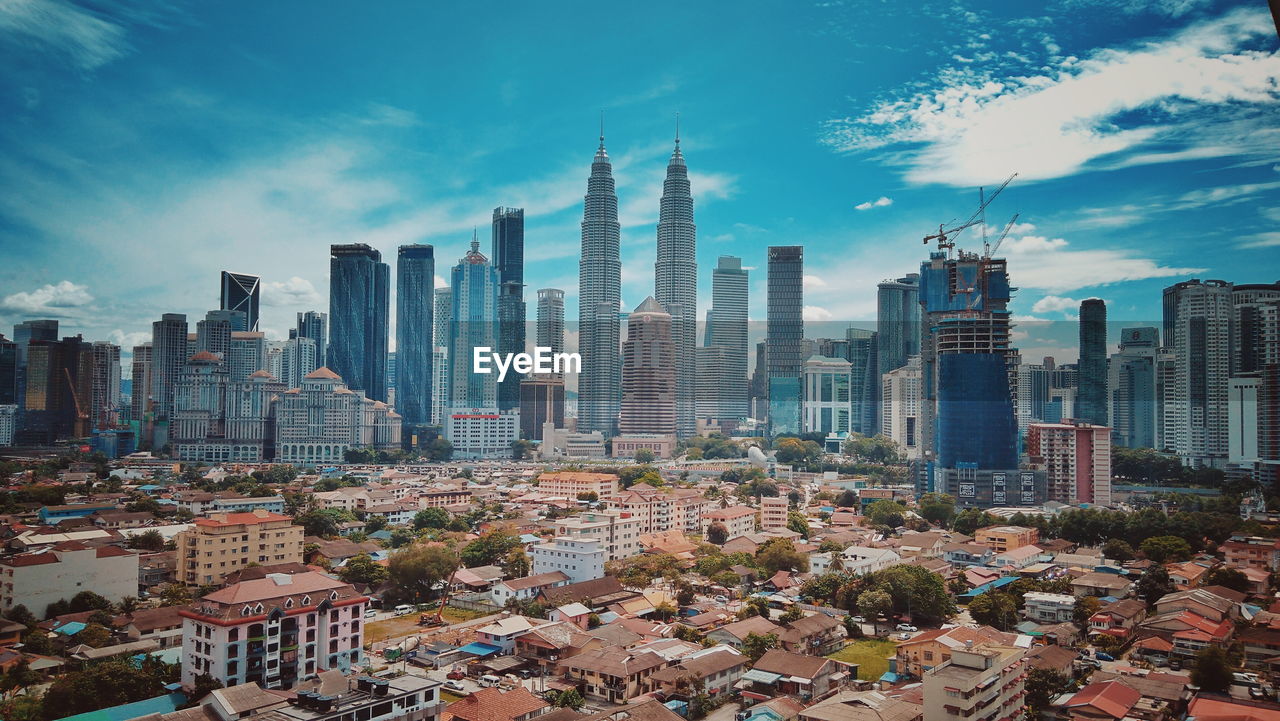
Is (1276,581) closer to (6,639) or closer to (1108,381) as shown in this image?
(6,639)

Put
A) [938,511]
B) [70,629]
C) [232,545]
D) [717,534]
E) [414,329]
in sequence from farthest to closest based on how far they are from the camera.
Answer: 1. [414,329]
2. [938,511]
3. [717,534]
4. [232,545]
5. [70,629]

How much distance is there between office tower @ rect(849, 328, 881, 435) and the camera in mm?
44156

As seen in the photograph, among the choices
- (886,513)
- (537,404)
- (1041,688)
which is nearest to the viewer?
(1041,688)

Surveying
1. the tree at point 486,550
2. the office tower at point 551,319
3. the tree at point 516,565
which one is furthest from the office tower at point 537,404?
the tree at point 516,565

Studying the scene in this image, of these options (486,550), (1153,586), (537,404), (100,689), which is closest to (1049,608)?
(1153,586)

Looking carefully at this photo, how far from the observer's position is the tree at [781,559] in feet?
48.5

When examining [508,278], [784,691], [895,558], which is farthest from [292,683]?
[508,278]

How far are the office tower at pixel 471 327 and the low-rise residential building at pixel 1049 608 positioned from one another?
1446 inches

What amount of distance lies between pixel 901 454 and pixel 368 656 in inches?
1201

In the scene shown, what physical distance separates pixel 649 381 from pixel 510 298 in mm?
12142

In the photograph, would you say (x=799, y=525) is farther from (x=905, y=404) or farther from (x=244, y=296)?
(x=244, y=296)

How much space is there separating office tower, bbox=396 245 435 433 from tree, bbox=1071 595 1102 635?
38.7 m

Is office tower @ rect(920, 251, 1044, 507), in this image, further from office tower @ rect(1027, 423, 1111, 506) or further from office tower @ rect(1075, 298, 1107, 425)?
office tower @ rect(1075, 298, 1107, 425)

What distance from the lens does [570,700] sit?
855 cm
